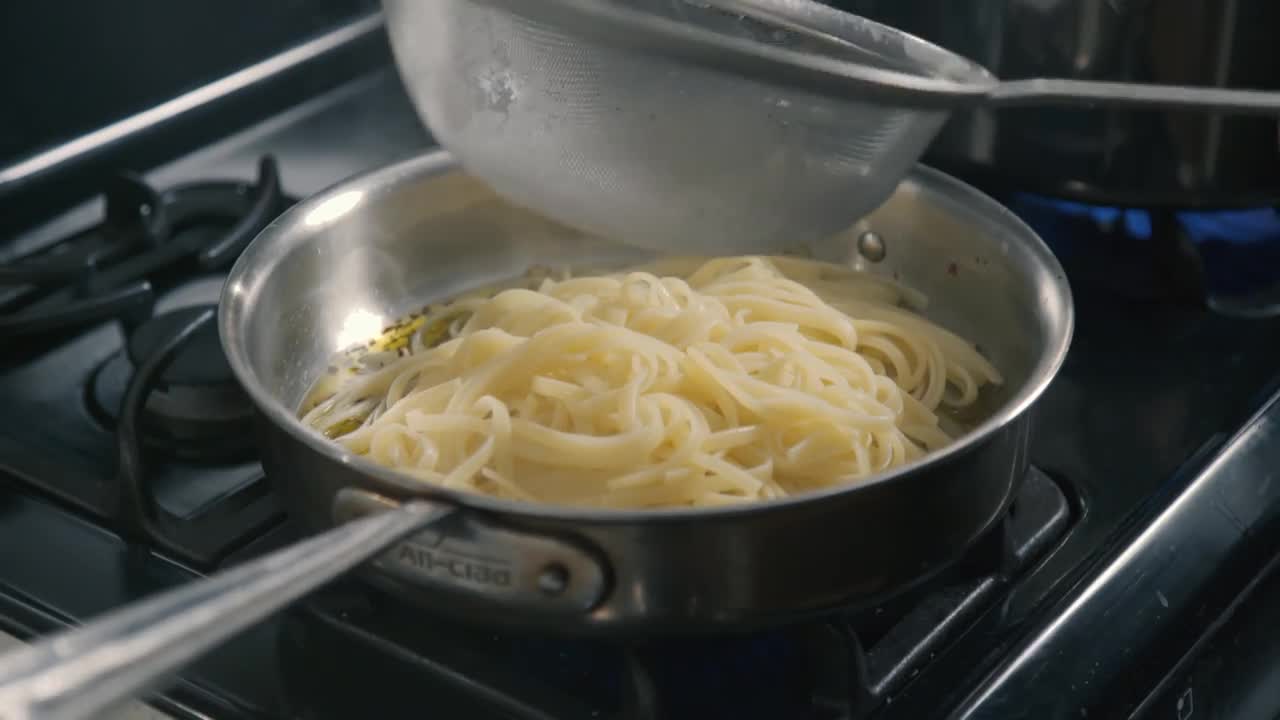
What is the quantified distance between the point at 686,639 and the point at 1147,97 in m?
0.41

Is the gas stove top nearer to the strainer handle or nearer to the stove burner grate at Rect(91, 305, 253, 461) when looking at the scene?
the stove burner grate at Rect(91, 305, 253, 461)

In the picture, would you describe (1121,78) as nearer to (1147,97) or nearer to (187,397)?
(1147,97)

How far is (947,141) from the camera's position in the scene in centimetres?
123

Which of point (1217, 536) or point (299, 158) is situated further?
point (299, 158)

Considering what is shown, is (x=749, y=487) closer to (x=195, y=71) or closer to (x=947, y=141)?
(x=947, y=141)

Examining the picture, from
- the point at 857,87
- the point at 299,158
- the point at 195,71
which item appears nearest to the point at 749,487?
the point at 857,87

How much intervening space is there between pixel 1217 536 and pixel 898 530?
11.6 inches

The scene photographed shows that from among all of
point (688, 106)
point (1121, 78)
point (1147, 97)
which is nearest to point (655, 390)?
point (688, 106)

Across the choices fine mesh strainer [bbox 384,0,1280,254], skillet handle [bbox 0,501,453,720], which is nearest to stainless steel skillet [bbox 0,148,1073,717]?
skillet handle [bbox 0,501,453,720]

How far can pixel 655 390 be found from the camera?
94 cm

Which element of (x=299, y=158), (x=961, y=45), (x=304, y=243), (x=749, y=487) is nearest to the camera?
(x=749, y=487)

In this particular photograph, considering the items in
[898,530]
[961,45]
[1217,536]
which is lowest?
[1217,536]

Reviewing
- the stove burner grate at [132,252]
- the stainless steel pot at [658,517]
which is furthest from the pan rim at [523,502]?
the stove burner grate at [132,252]

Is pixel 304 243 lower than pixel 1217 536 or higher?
higher
